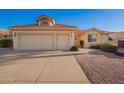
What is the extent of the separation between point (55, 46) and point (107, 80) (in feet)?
39.8

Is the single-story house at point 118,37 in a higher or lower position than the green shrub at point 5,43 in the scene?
higher

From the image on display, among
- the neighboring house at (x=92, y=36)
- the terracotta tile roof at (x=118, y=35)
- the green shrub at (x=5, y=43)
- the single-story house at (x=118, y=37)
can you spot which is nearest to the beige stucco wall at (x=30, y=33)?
the neighboring house at (x=92, y=36)

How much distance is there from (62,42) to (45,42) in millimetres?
2150

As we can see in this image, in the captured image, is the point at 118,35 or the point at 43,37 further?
the point at 118,35

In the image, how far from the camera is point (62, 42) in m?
16.8

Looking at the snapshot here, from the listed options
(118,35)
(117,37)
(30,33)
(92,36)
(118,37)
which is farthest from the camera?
(118,35)

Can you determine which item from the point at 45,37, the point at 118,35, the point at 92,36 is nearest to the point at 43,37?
the point at 45,37

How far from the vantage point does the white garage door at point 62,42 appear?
55.1 feet

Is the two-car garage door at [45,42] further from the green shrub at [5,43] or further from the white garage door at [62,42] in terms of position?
the green shrub at [5,43]

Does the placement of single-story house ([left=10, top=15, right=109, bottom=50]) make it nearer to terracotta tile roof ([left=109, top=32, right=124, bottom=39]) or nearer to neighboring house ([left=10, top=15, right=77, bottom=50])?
neighboring house ([left=10, top=15, right=77, bottom=50])

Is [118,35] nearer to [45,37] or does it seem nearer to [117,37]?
[117,37]

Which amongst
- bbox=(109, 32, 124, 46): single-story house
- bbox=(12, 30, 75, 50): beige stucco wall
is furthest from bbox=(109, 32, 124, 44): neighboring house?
bbox=(12, 30, 75, 50): beige stucco wall

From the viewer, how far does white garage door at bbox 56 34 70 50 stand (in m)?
16.8
